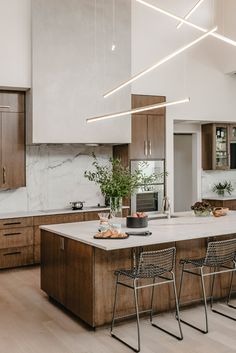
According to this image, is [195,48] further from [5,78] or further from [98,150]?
[5,78]

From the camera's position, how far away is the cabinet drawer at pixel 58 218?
6461 millimetres

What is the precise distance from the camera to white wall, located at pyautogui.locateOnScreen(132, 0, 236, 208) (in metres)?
7.52

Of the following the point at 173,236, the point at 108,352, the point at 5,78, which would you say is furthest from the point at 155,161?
the point at 108,352

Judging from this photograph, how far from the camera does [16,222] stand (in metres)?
6.29

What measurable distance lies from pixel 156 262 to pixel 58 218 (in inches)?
114

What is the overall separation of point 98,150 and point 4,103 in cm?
191

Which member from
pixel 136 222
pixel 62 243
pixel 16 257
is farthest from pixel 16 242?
pixel 136 222

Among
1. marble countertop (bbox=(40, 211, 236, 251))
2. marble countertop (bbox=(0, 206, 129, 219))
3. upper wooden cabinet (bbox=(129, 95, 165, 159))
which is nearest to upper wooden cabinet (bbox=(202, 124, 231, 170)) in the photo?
→ upper wooden cabinet (bbox=(129, 95, 165, 159))

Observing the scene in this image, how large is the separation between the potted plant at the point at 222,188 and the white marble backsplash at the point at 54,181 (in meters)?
2.79

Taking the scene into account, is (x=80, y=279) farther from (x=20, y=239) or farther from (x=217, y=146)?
(x=217, y=146)

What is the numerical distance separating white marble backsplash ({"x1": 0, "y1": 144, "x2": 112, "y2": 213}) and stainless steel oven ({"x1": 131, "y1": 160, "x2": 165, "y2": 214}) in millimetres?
672

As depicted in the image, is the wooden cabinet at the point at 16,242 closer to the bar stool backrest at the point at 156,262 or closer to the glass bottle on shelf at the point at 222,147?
the bar stool backrest at the point at 156,262

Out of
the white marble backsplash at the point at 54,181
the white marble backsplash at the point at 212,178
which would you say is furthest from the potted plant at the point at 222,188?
the white marble backsplash at the point at 54,181

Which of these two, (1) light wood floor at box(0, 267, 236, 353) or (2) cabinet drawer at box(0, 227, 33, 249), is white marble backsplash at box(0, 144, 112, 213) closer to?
(2) cabinet drawer at box(0, 227, 33, 249)
